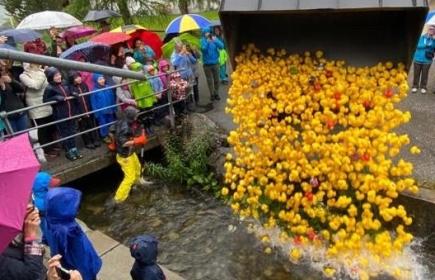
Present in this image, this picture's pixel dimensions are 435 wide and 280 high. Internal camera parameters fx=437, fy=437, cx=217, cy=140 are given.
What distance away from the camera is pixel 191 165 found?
7.18m

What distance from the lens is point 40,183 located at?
15.0ft

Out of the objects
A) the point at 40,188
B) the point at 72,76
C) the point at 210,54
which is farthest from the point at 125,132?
the point at 210,54

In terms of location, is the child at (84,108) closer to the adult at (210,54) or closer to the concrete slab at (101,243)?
the concrete slab at (101,243)

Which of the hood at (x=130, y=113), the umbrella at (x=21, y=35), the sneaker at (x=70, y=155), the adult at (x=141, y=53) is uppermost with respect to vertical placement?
the umbrella at (x=21, y=35)

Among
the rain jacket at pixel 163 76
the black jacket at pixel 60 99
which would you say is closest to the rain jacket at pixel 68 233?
the black jacket at pixel 60 99

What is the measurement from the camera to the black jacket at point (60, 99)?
6406mm

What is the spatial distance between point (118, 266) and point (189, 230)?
158 cm

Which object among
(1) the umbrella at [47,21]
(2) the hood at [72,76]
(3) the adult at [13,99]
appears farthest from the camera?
(1) the umbrella at [47,21]

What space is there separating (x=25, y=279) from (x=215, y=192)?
14.0 feet

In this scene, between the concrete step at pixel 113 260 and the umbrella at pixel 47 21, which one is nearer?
the concrete step at pixel 113 260

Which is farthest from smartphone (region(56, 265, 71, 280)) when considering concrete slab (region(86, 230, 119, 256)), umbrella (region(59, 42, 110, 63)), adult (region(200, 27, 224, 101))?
adult (region(200, 27, 224, 101))

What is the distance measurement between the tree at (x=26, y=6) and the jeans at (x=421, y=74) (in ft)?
74.6

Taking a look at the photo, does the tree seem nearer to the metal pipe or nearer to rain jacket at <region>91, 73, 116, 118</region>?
rain jacket at <region>91, 73, 116, 118</region>

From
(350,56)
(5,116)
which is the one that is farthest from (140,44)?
(350,56)
